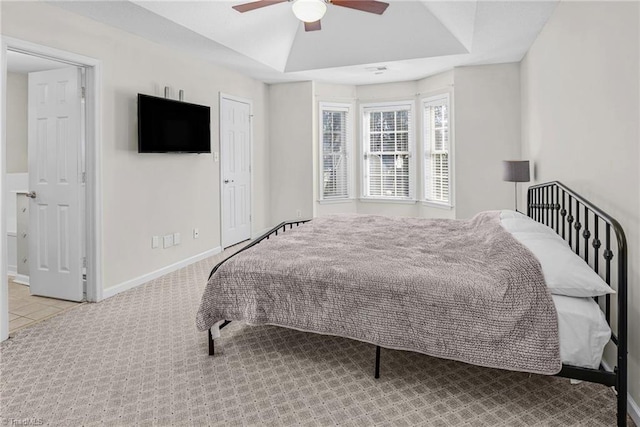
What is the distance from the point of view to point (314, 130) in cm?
659

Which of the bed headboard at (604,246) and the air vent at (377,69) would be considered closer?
the bed headboard at (604,246)

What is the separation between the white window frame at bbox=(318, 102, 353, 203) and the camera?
670 cm

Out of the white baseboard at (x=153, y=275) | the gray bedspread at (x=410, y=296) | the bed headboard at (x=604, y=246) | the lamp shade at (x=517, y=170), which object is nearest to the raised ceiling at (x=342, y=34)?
the lamp shade at (x=517, y=170)

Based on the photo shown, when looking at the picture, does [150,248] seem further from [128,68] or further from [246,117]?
[246,117]

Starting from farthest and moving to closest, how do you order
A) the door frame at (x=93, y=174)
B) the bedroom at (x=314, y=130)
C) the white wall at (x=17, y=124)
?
1. the white wall at (x=17, y=124)
2. the door frame at (x=93, y=174)
3. the bedroom at (x=314, y=130)

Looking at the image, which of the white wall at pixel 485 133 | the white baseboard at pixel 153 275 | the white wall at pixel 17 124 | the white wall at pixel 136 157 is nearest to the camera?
the white wall at pixel 136 157

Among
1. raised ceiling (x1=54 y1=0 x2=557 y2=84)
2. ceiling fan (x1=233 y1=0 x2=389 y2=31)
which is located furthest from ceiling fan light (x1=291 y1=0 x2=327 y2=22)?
raised ceiling (x1=54 y1=0 x2=557 y2=84)

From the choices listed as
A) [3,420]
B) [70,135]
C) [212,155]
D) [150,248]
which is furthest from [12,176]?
[3,420]

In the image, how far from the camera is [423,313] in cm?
213

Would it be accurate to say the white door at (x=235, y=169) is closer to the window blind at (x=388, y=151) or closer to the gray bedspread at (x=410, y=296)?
the window blind at (x=388, y=151)

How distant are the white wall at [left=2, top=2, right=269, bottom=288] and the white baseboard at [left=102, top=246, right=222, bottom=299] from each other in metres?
0.05

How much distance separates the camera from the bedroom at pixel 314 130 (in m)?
2.26

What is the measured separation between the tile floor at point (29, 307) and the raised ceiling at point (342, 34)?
2538mm

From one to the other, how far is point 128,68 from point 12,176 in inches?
79.2
